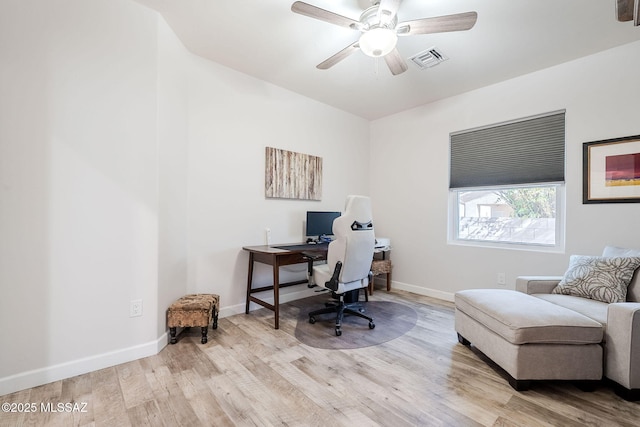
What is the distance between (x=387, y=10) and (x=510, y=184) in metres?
2.49

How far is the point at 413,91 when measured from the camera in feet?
11.4

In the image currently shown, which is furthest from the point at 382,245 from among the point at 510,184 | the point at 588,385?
the point at 588,385

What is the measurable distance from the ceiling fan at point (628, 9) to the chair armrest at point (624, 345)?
1683 millimetres

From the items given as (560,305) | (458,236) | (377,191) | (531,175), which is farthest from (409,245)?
(560,305)

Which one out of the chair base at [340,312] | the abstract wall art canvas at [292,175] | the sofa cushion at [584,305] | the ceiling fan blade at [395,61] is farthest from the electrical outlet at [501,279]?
the ceiling fan blade at [395,61]

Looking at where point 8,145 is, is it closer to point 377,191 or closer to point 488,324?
point 488,324

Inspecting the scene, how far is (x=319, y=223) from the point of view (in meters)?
3.57

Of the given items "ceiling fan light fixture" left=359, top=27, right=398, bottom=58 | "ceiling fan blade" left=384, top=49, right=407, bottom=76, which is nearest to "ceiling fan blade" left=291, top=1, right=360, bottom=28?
"ceiling fan light fixture" left=359, top=27, right=398, bottom=58

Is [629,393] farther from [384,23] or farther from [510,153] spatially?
[384,23]

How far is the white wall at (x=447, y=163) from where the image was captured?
8.28ft

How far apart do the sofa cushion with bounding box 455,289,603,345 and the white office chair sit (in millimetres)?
1071

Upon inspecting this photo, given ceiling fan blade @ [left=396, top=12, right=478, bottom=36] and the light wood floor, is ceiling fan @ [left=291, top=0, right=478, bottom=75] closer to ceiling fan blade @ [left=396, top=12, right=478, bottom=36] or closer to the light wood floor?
ceiling fan blade @ [left=396, top=12, right=478, bottom=36]

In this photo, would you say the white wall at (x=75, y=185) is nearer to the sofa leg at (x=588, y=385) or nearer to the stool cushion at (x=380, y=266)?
the stool cushion at (x=380, y=266)

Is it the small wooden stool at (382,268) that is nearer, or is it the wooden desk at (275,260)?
the wooden desk at (275,260)
